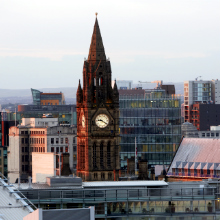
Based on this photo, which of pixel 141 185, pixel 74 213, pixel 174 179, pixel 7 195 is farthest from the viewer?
pixel 174 179

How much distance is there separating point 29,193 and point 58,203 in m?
3.02

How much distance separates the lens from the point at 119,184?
5221 inches

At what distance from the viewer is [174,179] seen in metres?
197

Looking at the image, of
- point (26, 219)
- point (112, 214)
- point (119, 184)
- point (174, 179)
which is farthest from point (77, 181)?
point (174, 179)

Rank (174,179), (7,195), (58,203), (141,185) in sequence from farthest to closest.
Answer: (174,179) → (141,185) → (58,203) → (7,195)

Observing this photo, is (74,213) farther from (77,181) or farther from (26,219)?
A: (77,181)

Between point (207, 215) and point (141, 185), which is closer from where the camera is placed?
point (207, 215)

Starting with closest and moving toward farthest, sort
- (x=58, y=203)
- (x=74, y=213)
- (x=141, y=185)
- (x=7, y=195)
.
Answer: (x=74, y=213) < (x=7, y=195) < (x=58, y=203) < (x=141, y=185)

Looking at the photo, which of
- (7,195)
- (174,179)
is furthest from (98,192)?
(174,179)

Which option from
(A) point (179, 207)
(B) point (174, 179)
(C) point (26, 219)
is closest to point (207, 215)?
(A) point (179, 207)

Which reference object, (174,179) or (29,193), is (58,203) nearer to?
(29,193)

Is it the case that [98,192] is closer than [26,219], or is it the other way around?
[26,219]

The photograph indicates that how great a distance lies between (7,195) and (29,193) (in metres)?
8.91

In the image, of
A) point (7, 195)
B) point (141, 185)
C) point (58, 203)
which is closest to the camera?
point (7, 195)
